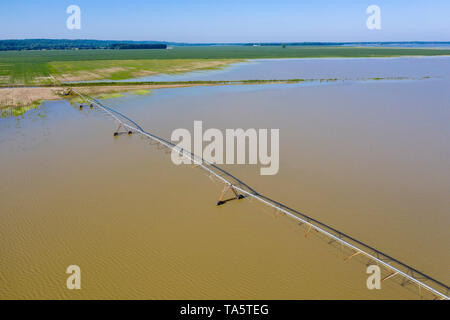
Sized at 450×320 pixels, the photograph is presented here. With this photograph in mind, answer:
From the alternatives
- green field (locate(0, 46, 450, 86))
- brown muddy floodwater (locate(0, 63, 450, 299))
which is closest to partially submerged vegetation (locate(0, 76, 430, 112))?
green field (locate(0, 46, 450, 86))

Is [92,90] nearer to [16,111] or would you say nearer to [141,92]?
[141,92]

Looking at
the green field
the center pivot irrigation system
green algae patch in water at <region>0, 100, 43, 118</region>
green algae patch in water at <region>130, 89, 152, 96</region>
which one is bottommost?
the center pivot irrigation system

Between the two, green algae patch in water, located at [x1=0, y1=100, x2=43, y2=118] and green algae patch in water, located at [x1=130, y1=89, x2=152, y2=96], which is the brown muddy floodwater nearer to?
green algae patch in water, located at [x1=0, y1=100, x2=43, y2=118]

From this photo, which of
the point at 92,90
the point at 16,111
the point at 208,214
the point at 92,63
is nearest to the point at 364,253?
the point at 208,214

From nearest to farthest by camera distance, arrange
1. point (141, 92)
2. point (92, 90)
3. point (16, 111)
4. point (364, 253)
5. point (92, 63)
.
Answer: point (364, 253), point (16, 111), point (141, 92), point (92, 90), point (92, 63)

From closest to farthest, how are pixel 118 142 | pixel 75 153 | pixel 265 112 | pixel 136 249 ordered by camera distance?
1. pixel 136 249
2. pixel 75 153
3. pixel 118 142
4. pixel 265 112

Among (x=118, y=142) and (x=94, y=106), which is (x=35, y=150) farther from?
(x=94, y=106)

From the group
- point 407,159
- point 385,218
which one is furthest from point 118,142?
point 407,159

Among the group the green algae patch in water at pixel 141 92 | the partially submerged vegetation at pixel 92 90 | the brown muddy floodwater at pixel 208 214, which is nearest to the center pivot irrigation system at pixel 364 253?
the brown muddy floodwater at pixel 208 214
